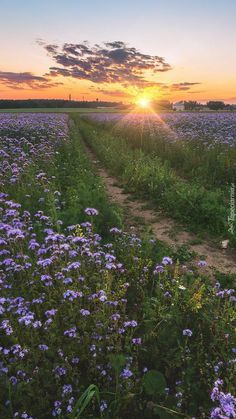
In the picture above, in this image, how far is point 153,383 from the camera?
345cm

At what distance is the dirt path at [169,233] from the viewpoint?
6.85 metres

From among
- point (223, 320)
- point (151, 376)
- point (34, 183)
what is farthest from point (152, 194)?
point (151, 376)

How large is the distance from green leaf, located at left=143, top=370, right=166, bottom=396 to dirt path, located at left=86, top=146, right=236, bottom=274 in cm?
318

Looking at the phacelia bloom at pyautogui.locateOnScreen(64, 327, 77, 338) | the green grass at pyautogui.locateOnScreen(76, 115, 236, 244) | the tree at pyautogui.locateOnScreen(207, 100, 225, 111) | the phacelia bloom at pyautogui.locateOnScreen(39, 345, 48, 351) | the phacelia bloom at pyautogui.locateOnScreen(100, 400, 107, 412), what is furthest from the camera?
the tree at pyautogui.locateOnScreen(207, 100, 225, 111)

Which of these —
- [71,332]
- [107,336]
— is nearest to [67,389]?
[71,332]

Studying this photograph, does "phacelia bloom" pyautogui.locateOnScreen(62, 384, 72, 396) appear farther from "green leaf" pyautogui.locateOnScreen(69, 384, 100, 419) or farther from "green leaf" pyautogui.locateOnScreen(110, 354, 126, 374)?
"green leaf" pyautogui.locateOnScreen(110, 354, 126, 374)

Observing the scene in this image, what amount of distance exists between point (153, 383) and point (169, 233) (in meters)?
4.91

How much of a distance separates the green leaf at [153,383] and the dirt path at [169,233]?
3.18m

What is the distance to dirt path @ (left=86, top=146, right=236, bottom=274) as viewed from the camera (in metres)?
6.85

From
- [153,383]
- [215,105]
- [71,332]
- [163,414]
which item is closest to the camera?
[163,414]

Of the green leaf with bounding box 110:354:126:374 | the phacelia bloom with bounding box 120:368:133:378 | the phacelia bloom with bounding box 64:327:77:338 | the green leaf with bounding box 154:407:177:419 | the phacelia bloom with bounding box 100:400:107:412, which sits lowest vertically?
the green leaf with bounding box 154:407:177:419

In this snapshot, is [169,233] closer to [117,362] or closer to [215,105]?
[117,362]

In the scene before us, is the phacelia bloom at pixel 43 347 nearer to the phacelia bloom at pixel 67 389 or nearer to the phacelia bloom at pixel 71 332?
the phacelia bloom at pixel 71 332

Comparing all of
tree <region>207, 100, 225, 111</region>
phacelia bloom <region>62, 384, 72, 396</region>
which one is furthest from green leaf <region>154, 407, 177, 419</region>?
tree <region>207, 100, 225, 111</region>
